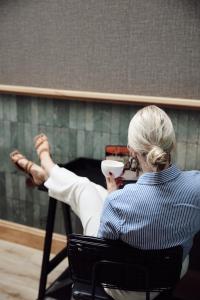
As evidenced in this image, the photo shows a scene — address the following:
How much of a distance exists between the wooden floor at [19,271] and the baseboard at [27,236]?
0.03m

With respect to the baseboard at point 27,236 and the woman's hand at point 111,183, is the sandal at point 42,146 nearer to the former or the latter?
the woman's hand at point 111,183

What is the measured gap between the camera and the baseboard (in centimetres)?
239

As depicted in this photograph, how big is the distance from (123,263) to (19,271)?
4.24ft

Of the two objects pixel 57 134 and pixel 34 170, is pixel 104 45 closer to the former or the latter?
pixel 57 134

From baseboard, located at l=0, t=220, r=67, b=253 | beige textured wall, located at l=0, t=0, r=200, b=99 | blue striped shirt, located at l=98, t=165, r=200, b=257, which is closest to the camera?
blue striped shirt, located at l=98, t=165, r=200, b=257

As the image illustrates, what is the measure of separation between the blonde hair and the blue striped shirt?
51 millimetres

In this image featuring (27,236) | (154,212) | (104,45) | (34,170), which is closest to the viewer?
(154,212)

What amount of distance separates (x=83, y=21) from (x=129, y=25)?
27 cm

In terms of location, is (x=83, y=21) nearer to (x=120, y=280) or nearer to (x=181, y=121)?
(x=181, y=121)

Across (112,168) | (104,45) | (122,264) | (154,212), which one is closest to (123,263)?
(122,264)

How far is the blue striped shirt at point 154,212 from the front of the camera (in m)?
1.08

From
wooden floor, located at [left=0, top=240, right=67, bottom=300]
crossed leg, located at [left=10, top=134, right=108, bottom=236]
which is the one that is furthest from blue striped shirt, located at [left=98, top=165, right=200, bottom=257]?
wooden floor, located at [left=0, top=240, right=67, bottom=300]

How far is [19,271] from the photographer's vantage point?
2.20m

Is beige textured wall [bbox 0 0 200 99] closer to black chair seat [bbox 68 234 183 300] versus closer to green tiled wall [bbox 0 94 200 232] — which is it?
green tiled wall [bbox 0 94 200 232]
